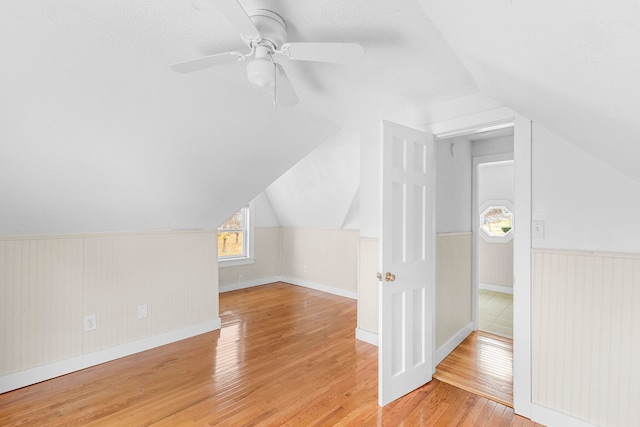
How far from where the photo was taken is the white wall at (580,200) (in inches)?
68.7

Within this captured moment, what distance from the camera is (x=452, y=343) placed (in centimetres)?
304

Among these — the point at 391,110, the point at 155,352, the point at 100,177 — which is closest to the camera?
the point at 100,177

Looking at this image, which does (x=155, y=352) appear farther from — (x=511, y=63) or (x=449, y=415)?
(x=511, y=63)

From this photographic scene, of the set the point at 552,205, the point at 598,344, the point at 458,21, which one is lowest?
the point at 598,344

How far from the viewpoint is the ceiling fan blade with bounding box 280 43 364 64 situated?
137 cm

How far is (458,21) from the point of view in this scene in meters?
1.04

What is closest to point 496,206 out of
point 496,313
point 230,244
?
point 496,313

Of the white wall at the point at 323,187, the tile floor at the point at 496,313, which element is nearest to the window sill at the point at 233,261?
the white wall at the point at 323,187

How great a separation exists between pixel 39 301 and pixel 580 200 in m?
3.90

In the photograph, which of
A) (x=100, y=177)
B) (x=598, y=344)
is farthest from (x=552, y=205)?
(x=100, y=177)

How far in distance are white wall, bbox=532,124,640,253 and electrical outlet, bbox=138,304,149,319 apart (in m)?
3.34

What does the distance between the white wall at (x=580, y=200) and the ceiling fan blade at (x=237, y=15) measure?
71.9 inches

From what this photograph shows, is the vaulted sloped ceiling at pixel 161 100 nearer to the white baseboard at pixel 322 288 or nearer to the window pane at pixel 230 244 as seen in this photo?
the window pane at pixel 230 244

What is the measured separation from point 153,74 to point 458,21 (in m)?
1.69
